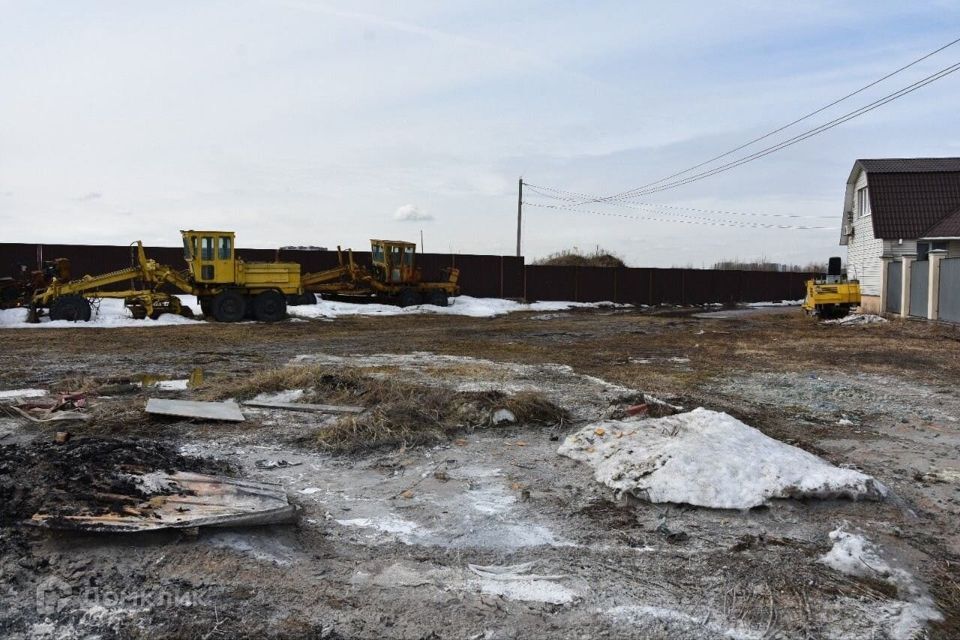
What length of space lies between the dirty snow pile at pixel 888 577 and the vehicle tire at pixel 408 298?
80.1 feet

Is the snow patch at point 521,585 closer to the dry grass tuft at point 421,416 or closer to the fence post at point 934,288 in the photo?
the dry grass tuft at point 421,416

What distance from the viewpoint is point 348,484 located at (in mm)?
5633

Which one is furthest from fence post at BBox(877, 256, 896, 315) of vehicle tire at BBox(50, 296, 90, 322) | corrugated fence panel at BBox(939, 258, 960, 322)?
vehicle tire at BBox(50, 296, 90, 322)

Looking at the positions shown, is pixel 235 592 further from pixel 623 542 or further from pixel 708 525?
pixel 708 525

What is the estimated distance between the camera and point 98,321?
2062cm

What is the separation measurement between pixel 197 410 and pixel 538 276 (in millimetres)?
29387

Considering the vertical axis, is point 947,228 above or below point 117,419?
above

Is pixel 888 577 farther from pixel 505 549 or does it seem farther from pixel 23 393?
pixel 23 393

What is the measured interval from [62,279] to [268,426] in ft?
55.0

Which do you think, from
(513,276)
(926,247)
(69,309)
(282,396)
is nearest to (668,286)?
(513,276)

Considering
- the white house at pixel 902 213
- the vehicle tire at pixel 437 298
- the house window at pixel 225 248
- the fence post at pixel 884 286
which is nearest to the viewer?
the house window at pixel 225 248

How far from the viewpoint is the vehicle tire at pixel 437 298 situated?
29.5 m

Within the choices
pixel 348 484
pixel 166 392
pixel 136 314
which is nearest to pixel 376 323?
pixel 136 314

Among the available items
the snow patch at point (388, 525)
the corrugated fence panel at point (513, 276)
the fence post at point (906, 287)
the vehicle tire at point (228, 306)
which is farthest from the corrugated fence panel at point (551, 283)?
the snow patch at point (388, 525)
